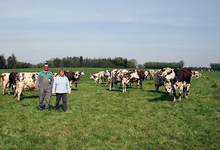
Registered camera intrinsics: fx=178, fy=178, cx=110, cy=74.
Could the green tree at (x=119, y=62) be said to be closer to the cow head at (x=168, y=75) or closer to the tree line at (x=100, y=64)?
the tree line at (x=100, y=64)

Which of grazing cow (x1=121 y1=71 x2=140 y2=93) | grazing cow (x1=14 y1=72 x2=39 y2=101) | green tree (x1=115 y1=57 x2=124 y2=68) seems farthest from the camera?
green tree (x1=115 y1=57 x2=124 y2=68)

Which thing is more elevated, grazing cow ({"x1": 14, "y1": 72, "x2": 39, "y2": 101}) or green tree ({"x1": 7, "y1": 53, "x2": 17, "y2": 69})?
green tree ({"x1": 7, "y1": 53, "x2": 17, "y2": 69})

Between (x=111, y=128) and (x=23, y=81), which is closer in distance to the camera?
(x=111, y=128)

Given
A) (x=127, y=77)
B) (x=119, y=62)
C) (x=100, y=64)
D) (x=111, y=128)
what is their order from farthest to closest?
(x=100, y=64) → (x=119, y=62) → (x=127, y=77) → (x=111, y=128)

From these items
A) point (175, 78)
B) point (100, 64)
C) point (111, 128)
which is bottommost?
point (111, 128)

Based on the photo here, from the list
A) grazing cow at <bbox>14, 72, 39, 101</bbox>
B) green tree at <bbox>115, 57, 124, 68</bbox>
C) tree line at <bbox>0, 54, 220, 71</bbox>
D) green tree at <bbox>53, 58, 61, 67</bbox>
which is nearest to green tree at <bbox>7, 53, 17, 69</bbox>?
tree line at <bbox>0, 54, 220, 71</bbox>

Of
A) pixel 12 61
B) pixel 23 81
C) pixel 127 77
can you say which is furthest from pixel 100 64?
pixel 23 81

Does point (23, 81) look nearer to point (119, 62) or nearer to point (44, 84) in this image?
point (44, 84)

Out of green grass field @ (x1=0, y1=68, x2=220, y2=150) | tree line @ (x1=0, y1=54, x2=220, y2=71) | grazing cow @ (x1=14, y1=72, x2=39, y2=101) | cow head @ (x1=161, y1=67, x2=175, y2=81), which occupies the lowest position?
green grass field @ (x1=0, y1=68, x2=220, y2=150)

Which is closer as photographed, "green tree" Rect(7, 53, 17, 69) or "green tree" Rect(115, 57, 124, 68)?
"green tree" Rect(7, 53, 17, 69)

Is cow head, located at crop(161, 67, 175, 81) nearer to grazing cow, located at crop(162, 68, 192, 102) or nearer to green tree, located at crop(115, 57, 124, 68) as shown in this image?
grazing cow, located at crop(162, 68, 192, 102)

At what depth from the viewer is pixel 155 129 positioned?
23.3ft

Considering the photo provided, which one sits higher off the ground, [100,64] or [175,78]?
[100,64]

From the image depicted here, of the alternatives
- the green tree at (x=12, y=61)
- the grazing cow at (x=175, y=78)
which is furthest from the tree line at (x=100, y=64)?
the grazing cow at (x=175, y=78)
